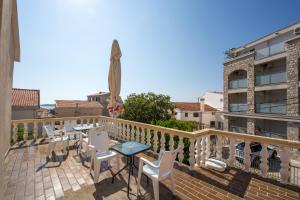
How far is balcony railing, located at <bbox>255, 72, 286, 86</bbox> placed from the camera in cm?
1406

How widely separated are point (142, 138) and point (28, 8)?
21.4 feet

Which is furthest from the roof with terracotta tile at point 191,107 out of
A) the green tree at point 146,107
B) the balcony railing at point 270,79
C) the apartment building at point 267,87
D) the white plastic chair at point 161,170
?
the white plastic chair at point 161,170

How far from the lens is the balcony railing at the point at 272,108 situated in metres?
14.0

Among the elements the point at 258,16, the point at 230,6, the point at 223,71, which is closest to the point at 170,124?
the point at 230,6

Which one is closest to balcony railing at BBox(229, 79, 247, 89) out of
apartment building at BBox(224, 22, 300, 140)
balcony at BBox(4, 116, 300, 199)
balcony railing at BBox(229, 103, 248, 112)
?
apartment building at BBox(224, 22, 300, 140)

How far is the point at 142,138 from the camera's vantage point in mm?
5605

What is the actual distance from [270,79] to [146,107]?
41.3ft

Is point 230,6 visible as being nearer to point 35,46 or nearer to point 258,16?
point 258,16

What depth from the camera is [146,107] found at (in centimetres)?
1498

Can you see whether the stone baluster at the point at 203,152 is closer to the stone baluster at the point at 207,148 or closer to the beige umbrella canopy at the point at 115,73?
the stone baluster at the point at 207,148

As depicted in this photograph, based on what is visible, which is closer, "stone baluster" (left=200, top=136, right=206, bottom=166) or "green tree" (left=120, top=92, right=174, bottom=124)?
"stone baluster" (left=200, top=136, right=206, bottom=166)

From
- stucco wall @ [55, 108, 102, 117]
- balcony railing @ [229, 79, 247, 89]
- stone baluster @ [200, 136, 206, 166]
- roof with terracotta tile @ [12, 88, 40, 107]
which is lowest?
stucco wall @ [55, 108, 102, 117]

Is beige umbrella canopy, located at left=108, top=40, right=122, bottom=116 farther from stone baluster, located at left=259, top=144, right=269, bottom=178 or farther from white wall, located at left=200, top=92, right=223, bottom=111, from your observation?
white wall, located at left=200, top=92, right=223, bottom=111

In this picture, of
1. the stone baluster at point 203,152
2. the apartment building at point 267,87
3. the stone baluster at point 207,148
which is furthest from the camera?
the apartment building at point 267,87
